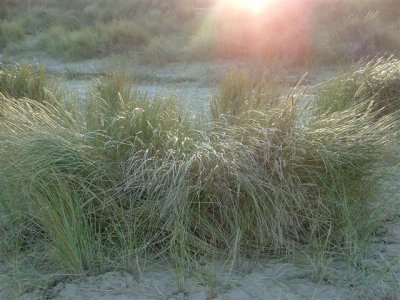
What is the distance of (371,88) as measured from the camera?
586 cm

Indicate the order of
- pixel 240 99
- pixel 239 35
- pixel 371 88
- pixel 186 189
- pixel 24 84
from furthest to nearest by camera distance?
pixel 239 35 < pixel 24 84 < pixel 371 88 < pixel 240 99 < pixel 186 189

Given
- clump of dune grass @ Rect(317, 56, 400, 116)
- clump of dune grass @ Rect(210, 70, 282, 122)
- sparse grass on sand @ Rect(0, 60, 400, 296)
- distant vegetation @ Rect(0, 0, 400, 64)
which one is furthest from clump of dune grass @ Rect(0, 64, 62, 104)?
distant vegetation @ Rect(0, 0, 400, 64)

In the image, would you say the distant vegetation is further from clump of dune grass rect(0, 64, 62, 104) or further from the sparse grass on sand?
the sparse grass on sand

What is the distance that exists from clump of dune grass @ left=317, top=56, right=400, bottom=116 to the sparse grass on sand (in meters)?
1.44

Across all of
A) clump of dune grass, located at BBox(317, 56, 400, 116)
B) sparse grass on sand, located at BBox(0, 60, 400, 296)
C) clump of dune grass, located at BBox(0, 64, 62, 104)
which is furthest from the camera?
clump of dune grass, located at BBox(0, 64, 62, 104)

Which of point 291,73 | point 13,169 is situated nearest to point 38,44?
point 291,73

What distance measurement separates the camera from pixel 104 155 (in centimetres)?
369

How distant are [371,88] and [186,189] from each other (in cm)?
305

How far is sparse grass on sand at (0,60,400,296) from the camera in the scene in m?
3.42

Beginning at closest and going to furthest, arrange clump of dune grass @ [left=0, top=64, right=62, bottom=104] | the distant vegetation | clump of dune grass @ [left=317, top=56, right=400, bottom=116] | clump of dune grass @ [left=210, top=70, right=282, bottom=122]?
clump of dune grass @ [left=210, top=70, right=282, bottom=122] < clump of dune grass @ [left=317, top=56, right=400, bottom=116] < clump of dune grass @ [left=0, top=64, right=62, bottom=104] < the distant vegetation

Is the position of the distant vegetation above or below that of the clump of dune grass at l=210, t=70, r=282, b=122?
above

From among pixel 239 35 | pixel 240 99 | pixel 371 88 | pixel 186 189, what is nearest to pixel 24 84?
pixel 240 99

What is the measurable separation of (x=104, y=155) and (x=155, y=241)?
579mm

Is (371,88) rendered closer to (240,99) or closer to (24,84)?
(240,99)
